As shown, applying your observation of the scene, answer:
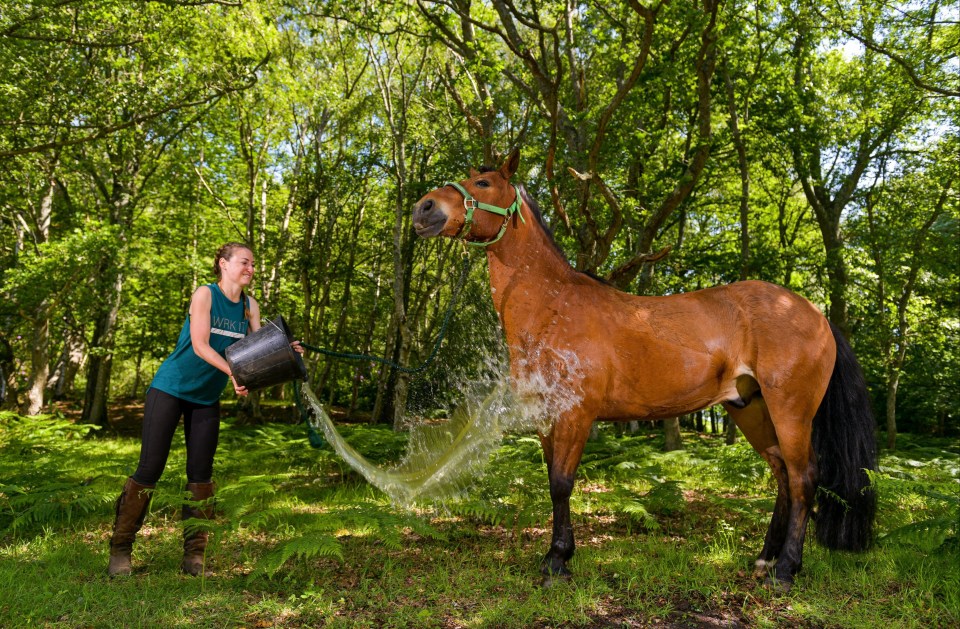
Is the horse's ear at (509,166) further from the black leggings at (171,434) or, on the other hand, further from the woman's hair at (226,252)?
the black leggings at (171,434)

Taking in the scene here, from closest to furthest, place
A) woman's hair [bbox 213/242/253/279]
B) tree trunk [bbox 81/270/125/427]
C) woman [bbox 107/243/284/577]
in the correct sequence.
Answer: woman [bbox 107/243/284/577] → woman's hair [bbox 213/242/253/279] → tree trunk [bbox 81/270/125/427]

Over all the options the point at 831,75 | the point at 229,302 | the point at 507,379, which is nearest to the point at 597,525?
the point at 507,379

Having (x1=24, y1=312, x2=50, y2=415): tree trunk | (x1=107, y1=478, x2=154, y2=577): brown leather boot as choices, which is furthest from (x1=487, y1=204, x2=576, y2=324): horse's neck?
(x1=24, y1=312, x2=50, y2=415): tree trunk

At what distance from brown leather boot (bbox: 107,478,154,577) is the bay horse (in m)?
2.64

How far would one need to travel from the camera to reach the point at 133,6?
9.06 m

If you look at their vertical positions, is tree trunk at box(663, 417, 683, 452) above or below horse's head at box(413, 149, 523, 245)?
below

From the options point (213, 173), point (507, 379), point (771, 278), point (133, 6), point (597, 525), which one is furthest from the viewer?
point (213, 173)

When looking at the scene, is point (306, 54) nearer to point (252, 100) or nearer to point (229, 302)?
point (252, 100)

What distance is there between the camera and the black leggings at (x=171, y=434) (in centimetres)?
381

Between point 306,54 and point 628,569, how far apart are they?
44.3 ft

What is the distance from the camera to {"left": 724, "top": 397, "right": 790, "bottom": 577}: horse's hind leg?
399cm

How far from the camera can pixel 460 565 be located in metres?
4.15

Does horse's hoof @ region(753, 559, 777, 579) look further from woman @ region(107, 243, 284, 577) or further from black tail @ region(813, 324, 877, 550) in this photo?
woman @ region(107, 243, 284, 577)

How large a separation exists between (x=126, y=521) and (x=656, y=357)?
375cm
